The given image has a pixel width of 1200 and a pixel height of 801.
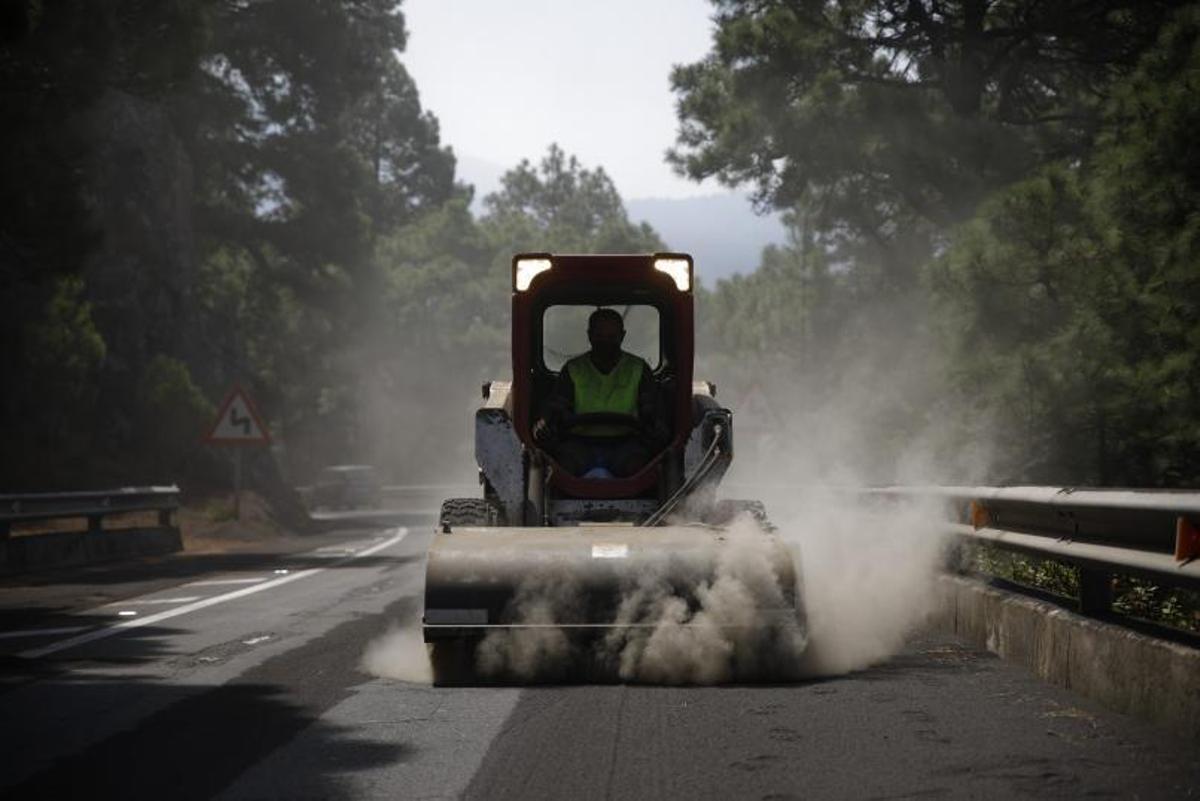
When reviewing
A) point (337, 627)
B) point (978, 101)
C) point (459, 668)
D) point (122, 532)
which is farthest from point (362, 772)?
point (978, 101)

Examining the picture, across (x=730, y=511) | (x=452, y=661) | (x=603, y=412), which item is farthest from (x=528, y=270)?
(x=452, y=661)

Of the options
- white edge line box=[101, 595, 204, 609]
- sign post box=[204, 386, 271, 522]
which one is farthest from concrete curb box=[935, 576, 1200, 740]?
sign post box=[204, 386, 271, 522]

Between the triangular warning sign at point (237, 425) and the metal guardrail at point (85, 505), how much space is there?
5.73 feet

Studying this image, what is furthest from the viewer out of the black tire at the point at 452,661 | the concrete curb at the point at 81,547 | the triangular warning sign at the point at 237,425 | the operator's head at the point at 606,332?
the triangular warning sign at the point at 237,425

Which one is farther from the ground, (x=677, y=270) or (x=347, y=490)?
(x=677, y=270)

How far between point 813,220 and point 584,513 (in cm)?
3259

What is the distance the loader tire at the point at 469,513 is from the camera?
10625 mm

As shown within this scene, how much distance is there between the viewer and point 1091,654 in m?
7.80

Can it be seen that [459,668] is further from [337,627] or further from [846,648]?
[337,627]

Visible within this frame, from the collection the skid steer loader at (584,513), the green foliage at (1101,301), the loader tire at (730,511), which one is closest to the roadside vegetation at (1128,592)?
the loader tire at (730,511)

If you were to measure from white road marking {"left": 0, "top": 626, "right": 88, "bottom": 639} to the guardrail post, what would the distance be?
7.14 m

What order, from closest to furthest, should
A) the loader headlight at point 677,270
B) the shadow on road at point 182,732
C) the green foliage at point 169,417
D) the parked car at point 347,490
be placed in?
the shadow on road at point 182,732
the loader headlight at point 677,270
the green foliage at point 169,417
the parked car at point 347,490

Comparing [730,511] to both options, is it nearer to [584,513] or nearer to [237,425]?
[584,513]

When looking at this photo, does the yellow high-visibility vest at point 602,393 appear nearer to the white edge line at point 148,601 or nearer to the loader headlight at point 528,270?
the loader headlight at point 528,270
